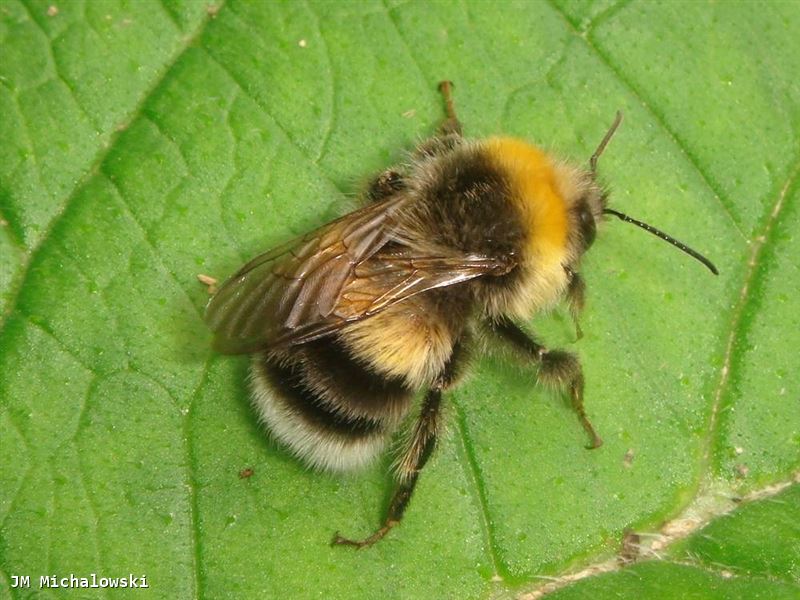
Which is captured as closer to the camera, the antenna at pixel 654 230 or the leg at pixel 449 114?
the antenna at pixel 654 230

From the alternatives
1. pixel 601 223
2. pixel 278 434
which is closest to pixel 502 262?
pixel 601 223

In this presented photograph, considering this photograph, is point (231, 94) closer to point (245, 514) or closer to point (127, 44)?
point (127, 44)

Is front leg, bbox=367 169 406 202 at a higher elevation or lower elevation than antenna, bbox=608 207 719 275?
higher

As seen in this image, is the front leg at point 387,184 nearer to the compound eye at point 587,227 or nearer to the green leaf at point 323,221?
the green leaf at point 323,221

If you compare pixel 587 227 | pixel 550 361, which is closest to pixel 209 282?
pixel 550 361

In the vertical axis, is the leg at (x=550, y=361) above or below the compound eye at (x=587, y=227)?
below

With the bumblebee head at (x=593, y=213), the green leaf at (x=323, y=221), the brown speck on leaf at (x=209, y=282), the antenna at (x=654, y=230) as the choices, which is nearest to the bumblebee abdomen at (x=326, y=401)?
the green leaf at (x=323, y=221)

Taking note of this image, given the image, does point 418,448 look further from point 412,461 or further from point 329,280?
point 329,280

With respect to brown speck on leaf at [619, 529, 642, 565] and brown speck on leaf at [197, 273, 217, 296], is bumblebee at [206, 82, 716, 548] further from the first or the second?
brown speck on leaf at [619, 529, 642, 565]

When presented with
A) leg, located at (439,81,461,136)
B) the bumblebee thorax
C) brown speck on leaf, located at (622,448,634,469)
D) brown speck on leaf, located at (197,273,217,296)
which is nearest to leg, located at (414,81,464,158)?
leg, located at (439,81,461,136)
